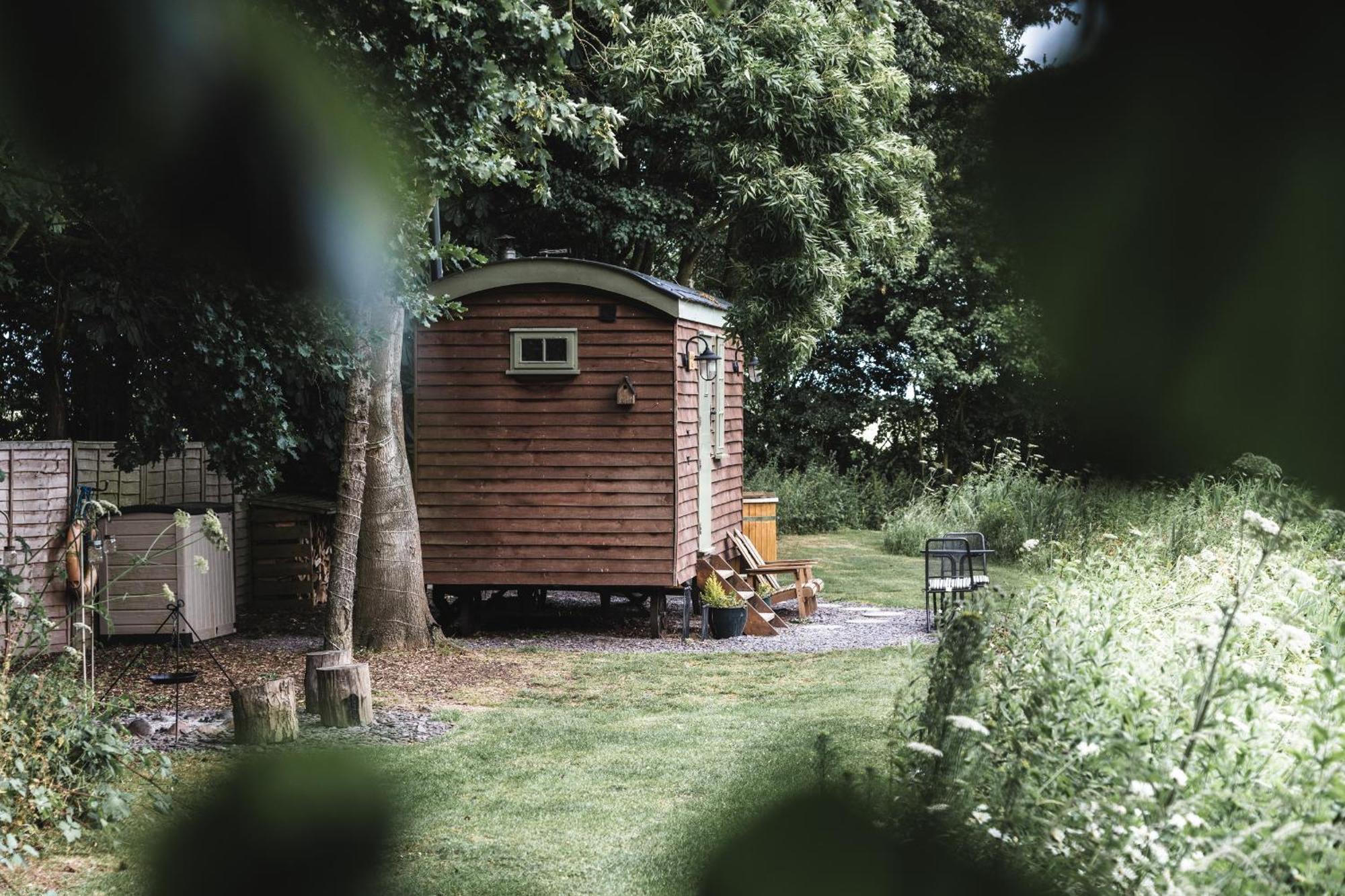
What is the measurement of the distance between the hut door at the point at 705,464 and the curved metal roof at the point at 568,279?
1310 millimetres

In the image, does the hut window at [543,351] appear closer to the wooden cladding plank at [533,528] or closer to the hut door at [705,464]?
the wooden cladding plank at [533,528]

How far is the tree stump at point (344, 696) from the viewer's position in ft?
→ 24.1

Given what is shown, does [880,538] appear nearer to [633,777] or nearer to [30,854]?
[633,777]

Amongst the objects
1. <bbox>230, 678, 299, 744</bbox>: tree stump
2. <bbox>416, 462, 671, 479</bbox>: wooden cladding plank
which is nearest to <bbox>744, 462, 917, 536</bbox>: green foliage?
<bbox>416, 462, 671, 479</bbox>: wooden cladding plank

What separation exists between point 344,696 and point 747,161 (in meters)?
7.96

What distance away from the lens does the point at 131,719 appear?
7.40 metres

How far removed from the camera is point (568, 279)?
35.3 feet

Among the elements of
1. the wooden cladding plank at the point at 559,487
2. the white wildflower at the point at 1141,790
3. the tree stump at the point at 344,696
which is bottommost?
the tree stump at the point at 344,696

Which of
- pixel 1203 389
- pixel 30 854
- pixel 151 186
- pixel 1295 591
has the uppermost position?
pixel 151 186

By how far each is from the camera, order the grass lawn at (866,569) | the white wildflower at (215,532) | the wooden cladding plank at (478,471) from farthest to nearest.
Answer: the grass lawn at (866,569)
the wooden cladding plank at (478,471)
the white wildflower at (215,532)

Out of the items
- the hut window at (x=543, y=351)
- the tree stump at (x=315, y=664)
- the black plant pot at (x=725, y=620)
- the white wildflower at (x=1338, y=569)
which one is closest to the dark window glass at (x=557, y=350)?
the hut window at (x=543, y=351)

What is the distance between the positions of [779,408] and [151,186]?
20.0 meters

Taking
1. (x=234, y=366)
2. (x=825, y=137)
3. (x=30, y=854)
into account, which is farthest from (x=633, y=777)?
(x=825, y=137)

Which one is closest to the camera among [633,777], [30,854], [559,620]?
[30,854]
